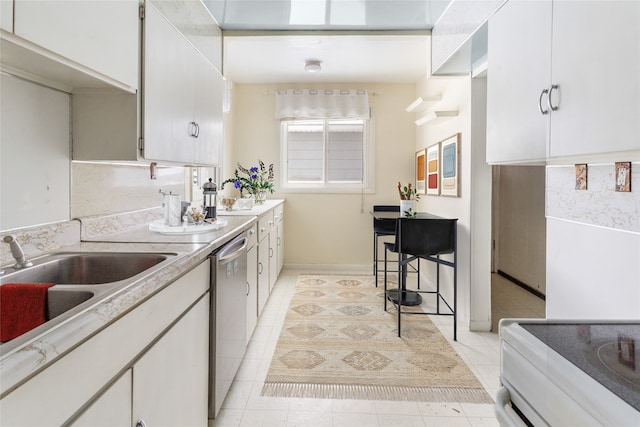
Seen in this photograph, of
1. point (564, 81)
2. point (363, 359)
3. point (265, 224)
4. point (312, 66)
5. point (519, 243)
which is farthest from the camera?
point (519, 243)

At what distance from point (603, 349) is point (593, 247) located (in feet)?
2.49

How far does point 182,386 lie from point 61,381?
0.67 meters

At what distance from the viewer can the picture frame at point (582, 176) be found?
4.53ft

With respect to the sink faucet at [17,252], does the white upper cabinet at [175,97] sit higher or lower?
higher

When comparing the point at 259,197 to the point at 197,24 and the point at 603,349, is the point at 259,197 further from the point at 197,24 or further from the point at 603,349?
the point at 603,349

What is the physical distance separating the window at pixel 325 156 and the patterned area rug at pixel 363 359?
1.83 meters

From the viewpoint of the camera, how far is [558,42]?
1.05 m

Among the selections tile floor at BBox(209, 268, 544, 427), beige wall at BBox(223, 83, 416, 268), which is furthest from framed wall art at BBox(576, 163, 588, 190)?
beige wall at BBox(223, 83, 416, 268)

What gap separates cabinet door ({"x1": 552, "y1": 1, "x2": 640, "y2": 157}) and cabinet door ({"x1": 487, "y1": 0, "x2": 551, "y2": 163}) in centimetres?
6

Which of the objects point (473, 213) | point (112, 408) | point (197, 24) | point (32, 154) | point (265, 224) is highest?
point (197, 24)

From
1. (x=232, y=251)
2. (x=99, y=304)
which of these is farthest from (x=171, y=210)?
(x=99, y=304)

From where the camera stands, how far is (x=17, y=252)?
1.08 metres

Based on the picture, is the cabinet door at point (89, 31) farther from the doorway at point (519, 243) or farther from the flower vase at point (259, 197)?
the doorway at point (519, 243)

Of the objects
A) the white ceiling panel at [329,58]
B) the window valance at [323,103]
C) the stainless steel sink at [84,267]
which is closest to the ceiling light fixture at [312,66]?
the white ceiling panel at [329,58]
